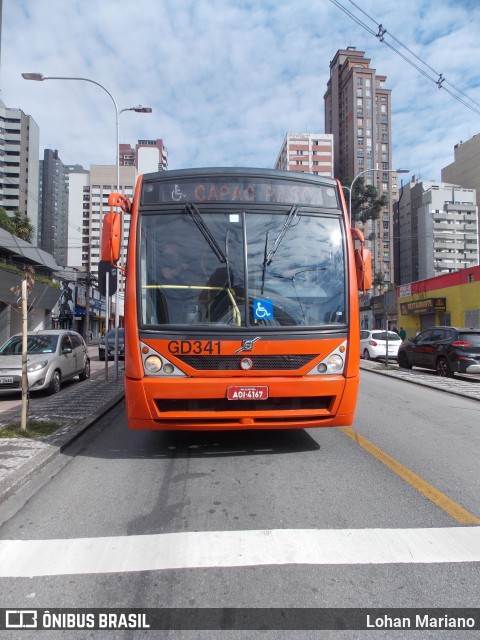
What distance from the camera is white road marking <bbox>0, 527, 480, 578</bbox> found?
2914 mm

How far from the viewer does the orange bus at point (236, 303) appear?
4.61 m

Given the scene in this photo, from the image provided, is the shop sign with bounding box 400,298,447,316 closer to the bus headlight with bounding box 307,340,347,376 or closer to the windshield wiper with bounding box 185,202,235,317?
the bus headlight with bounding box 307,340,347,376

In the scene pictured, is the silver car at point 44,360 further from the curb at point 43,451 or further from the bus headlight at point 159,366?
the bus headlight at point 159,366

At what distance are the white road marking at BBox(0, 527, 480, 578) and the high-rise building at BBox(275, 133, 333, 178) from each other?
111242mm

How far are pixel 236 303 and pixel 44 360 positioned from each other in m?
7.46

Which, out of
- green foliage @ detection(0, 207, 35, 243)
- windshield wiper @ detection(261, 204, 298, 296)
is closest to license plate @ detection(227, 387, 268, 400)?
windshield wiper @ detection(261, 204, 298, 296)

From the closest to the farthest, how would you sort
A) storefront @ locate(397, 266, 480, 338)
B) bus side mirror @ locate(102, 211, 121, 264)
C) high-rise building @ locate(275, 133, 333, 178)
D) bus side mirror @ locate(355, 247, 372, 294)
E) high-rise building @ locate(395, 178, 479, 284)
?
bus side mirror @ locate(102, 211, 121, 264)
bus side mirror @ locate(355, 247, 372, 294)
storefront @ locate(397, 266, 480, 338)
high-rise building @ locate(275, 133, 333, 178)
high-rise building @ locate(395, 178, 479, 284)

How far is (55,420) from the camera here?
23.4ft

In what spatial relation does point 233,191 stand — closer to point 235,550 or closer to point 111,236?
point 111,236

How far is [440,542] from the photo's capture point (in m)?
3.15

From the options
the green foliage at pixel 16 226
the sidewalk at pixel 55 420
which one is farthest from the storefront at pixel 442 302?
the green foliage at pixel 16 226

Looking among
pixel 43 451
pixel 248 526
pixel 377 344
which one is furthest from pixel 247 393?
pixel 377 344

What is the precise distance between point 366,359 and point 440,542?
19.2m

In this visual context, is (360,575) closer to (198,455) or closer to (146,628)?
(146,628)
